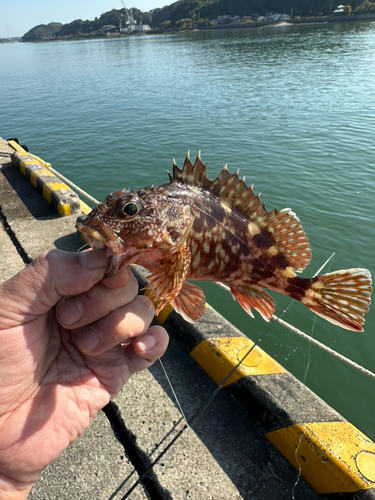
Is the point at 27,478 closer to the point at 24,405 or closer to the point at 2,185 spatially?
the point at 24,405

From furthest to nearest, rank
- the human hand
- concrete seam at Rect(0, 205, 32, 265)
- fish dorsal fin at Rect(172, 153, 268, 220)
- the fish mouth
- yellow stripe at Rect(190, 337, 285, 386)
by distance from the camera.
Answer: concrete seam at Rect(0, 205, 32, 265) < yellow stripe at Rect(190, 337, 285, 386) < fish dorsal fin at Rect(172, 153, 268, 220) < the human hand < the fish mouth

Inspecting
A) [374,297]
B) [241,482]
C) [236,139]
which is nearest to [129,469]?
[241,482]

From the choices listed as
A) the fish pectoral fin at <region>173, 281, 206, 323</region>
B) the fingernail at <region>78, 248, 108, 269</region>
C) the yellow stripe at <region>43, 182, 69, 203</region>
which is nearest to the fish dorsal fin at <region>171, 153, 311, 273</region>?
the fish pectoral fin at <region>173, 281, 206, 323</region>

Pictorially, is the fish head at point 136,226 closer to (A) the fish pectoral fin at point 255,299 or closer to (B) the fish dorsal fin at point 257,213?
(B) the fish dorsal fin at point 257,213

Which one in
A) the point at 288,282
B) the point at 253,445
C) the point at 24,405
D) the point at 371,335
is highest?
the point at 288,282

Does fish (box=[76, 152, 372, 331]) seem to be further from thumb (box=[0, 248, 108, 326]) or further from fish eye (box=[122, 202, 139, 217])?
thumb (box=[0, 248, 108, 326])

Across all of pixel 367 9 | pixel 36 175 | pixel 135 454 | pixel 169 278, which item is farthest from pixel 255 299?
pixel 367 9
